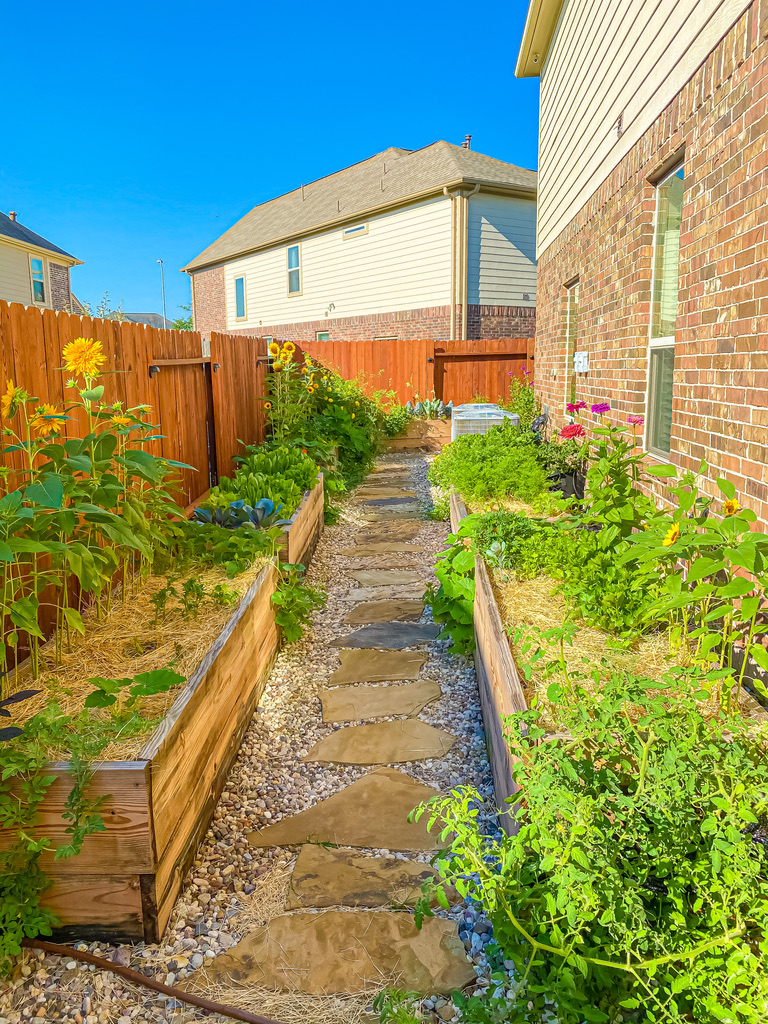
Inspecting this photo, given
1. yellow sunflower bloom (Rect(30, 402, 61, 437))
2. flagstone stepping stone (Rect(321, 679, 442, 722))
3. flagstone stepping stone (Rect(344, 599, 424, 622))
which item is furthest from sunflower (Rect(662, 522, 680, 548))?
flagstone stepping stone (Rect(344, 599, 424, 622))

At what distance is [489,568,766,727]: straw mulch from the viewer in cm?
241

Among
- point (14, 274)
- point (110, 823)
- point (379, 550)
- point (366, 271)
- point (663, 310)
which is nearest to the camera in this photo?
point (110, 823)

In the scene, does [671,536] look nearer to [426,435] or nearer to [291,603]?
[291,603]

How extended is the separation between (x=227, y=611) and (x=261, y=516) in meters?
1.44

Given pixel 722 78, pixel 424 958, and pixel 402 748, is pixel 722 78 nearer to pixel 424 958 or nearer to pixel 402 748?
pixel 402 748

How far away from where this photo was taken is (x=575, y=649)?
110 inches

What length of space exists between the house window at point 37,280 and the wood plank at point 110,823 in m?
24.7

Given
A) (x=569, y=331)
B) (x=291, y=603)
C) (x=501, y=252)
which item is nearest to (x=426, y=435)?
(x=501, y=252)

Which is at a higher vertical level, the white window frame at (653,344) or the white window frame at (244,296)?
the white window frame at (244,296)

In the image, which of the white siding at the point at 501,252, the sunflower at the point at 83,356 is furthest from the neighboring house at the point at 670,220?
the white siding at the point at 501,252

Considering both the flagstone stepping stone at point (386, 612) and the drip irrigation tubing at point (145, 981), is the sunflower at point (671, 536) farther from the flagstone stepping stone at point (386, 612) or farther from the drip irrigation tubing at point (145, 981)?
the flagstone stepping stone at point (386, 612)

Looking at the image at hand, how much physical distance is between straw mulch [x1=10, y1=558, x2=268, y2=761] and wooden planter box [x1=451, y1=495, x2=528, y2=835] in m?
1.18

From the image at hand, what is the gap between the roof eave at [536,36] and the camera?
24.0 feet

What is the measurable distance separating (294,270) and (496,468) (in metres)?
14.8
